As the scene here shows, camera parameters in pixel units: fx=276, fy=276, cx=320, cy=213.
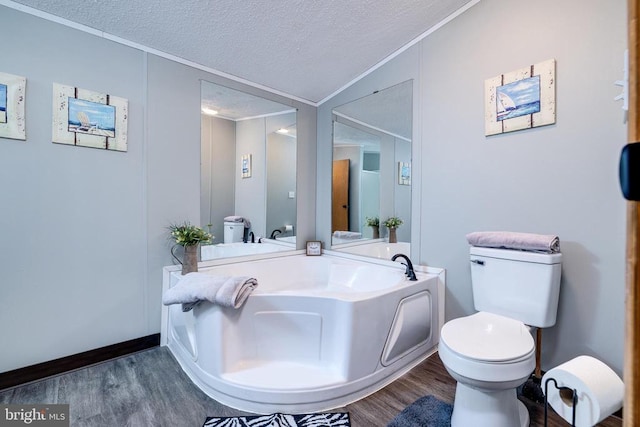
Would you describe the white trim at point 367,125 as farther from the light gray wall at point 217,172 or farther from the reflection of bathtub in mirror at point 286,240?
the reflection of bathtub in mirror at point 286,240

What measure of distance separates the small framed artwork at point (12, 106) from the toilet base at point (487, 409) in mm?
2849

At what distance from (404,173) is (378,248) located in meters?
0.74

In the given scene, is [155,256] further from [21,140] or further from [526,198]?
[526,198]

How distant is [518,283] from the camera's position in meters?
1.60

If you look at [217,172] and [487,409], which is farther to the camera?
[217,172]

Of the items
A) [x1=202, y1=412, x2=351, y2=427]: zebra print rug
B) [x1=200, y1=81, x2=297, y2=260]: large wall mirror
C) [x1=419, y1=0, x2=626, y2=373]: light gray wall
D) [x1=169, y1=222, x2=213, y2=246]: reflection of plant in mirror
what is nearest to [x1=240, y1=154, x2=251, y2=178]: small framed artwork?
[x1=200, y1=81, x2=297, y2=260]: large wall mirror

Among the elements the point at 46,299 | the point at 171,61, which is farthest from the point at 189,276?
the point at 171,61

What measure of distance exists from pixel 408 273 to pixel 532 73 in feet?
4.95

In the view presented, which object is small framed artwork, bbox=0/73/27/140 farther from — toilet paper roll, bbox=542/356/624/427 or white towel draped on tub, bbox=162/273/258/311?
toilet paper roll, bbox=542/356/624/427

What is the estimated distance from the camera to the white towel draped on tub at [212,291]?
5.12 feet

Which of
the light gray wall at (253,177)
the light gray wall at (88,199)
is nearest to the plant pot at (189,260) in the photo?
the light gray wall at (88,199)

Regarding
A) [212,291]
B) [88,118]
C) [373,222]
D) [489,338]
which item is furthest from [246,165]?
[489,338]

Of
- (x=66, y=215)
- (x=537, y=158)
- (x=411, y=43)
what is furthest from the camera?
(x=411, y=43)

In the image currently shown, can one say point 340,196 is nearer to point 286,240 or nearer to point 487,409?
point 286,240
